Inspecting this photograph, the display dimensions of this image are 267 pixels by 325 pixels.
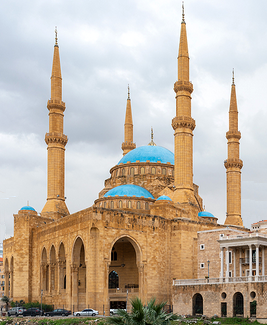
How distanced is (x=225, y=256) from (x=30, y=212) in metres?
21.8

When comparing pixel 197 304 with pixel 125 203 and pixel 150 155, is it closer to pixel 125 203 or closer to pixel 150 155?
pixel 125 203

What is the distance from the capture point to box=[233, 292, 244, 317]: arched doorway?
36.1 meters

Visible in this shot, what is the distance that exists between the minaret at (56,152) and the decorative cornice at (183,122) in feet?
41.9

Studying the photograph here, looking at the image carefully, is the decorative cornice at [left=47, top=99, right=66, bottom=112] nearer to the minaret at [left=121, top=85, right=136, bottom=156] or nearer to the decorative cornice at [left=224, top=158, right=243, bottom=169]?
the minaret at [left=121, top=85, right=136, bottom=156]

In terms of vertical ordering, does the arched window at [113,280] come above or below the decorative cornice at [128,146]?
below

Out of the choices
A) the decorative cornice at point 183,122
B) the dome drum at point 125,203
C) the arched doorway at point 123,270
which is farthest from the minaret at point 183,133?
the arched doorway at point 123,270

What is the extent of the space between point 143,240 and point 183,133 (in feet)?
38.7

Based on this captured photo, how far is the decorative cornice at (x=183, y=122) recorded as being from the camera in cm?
4966

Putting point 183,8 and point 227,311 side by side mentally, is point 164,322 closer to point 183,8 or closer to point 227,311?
point 227,311

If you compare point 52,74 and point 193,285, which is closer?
point 193,285

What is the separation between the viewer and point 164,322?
17422 mm

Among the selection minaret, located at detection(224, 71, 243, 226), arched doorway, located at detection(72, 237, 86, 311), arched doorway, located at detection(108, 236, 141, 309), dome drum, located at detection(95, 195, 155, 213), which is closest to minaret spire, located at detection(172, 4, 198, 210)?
dome drum, located at detection(95, 195, 155, 213)

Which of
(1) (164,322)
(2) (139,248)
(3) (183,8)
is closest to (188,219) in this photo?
(2) (139,248)

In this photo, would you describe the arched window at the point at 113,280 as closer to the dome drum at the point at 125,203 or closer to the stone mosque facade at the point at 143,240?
the stone mosque facade at the point at 143,240
